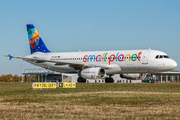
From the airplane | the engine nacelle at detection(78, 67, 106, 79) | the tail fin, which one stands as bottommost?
the engine nacelle at detection(78, 67, 106, 79)

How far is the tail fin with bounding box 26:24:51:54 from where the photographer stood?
174ft

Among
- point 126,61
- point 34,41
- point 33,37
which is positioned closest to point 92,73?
point 126,61

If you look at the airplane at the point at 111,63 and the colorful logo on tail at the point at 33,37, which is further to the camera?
the colorful logo on tail at the point at 33,37

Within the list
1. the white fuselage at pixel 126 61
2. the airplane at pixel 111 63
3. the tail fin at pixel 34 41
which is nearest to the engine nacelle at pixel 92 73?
the airplane at pixel 111 63

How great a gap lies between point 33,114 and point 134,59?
97.5ft

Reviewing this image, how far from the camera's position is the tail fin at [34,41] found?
53188 mm

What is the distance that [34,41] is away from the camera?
53688 mm

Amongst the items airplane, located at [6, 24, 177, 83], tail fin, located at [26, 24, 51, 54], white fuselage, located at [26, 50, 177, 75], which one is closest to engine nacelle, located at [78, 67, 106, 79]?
airplane, located at [6, 24, 177, 83]

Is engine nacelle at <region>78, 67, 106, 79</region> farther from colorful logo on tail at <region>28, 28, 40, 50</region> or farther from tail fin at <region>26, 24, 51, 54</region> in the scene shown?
colorful logo on tail at <region>28, 28, 40, 50</region>

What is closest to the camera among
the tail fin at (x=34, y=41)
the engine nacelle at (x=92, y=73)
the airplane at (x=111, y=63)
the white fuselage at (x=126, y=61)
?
the white fuselage at (x=126, y=61)

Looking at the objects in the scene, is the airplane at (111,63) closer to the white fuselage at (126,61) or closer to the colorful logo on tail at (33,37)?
the white fuselage at (126,61)

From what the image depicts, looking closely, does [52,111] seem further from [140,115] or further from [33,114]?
[140,115]

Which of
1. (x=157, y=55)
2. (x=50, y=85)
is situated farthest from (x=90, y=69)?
(x=50, y=85)

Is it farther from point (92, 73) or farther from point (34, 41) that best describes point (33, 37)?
point (92, 73)
